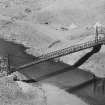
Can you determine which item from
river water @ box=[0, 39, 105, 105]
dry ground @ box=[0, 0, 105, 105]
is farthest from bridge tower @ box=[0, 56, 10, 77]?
dry ground @ box=[0, 0, 105, 105]

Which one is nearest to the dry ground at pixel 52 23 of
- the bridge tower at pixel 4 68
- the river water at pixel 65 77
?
the river water at pixel 65 77

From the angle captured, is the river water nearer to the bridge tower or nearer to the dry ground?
the dry ground

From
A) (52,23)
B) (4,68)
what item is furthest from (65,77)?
(52,23)

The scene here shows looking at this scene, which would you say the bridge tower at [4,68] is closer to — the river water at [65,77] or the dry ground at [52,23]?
the river water at [65,77]

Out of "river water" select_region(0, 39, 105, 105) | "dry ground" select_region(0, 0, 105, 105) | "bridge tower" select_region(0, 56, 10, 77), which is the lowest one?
"river water" select_region(0, 39, 105, 105)

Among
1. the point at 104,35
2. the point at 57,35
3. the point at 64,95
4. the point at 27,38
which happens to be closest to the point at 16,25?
the point at 27,38

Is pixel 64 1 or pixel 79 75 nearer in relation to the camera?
pixel 79 75

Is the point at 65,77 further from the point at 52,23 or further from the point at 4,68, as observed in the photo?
the point at 52,23

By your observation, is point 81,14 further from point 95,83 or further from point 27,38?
point 95,83
